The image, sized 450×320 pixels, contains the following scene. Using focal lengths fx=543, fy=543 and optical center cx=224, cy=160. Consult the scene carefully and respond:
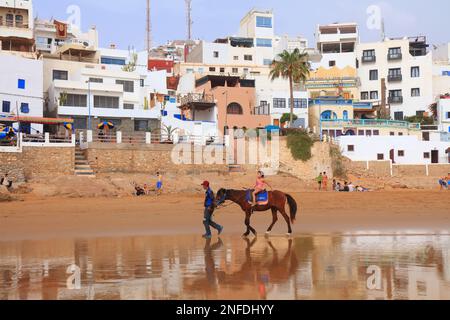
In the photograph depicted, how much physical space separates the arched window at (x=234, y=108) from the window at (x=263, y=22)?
35.2 metres

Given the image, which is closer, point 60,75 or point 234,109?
point 60,75

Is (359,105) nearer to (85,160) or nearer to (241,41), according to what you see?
(241,41)

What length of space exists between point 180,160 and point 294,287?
3040 cm

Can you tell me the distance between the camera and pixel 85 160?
3603cm

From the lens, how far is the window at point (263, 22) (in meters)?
85.7

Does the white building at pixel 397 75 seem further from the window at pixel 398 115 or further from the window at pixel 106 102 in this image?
the window at pixel 106 102

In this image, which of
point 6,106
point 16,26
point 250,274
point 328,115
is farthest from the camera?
point 328,115

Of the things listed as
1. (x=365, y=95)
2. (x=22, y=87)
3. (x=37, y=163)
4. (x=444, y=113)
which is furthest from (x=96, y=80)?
(x=365, y=95)

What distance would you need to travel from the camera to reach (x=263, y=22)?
283 feet

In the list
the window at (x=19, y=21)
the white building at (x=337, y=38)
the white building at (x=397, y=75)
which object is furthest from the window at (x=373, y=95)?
the window at (x=19, y=21)

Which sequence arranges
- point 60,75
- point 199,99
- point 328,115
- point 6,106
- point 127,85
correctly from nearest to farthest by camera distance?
point 6,106 < point 60,75 < point 127,85 < point 199,99 < point 328,115

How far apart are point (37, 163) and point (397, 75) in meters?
53.7

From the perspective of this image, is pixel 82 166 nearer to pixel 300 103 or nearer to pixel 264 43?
pixel 300 103
